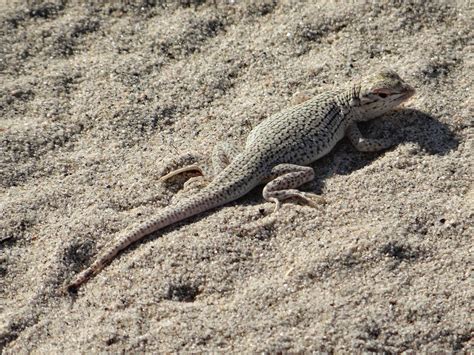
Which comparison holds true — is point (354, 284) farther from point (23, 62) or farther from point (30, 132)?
point (23, 62)

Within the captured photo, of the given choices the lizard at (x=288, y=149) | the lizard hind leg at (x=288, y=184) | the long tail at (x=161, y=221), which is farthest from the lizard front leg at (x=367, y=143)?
the long tail at (x=161, y=221)

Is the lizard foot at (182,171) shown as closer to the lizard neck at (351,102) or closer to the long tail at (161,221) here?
the long tail at (161,221)

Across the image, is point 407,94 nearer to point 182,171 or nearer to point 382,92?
point 382,92

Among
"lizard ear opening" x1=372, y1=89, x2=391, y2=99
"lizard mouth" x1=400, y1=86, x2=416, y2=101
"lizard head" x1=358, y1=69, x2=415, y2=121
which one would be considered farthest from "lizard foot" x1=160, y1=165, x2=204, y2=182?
"lizard mouth" x1=400, y1=86, x2=416, y2=101

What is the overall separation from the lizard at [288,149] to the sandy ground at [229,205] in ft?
0.34

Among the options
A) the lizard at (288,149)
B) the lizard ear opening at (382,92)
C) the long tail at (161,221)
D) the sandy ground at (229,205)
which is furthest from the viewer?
the lizard ear opening at (382,92)

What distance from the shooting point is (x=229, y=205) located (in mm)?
5062

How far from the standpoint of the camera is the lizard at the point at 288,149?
4.91 m

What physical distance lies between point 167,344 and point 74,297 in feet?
2.64

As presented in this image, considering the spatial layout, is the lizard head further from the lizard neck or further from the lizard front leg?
the lizard front leg

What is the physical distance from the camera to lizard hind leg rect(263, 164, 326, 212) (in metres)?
4.95

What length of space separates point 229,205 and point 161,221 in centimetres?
52

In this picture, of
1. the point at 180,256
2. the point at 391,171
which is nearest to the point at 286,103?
the point at 391,171

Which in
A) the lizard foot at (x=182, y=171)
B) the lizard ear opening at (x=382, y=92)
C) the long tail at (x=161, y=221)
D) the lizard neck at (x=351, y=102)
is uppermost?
the lizard ear opening at (x=382, y=92)
